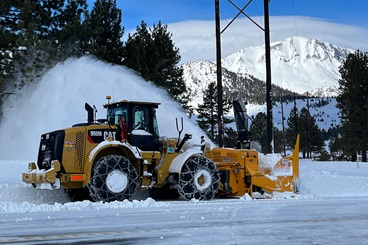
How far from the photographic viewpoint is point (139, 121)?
13.1 m

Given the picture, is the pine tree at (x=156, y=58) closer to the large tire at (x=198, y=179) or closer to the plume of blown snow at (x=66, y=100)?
the plume of blown snow at (x=66, y=100)

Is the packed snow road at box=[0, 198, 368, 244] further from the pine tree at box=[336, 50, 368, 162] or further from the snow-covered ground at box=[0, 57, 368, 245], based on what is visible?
the pine tree at box=[336, 50, 368, 162]

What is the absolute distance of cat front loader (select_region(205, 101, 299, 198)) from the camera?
13.9 meters

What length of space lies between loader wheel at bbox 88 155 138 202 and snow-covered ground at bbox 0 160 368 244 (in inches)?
25.1

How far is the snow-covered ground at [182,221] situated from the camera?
750 centimetres

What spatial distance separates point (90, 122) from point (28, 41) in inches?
493

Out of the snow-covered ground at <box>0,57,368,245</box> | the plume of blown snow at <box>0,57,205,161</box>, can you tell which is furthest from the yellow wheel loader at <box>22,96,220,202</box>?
the plume of blown snow at <box>0,57,205,161</box>

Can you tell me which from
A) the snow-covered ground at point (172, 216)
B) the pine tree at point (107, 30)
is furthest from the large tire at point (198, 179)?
the pine tree at point (107, 30)

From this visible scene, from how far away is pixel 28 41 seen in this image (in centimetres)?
2425

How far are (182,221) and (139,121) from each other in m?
4.42

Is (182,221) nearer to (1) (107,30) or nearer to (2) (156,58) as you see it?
(1) (107,30)

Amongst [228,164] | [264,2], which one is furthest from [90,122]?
[264,2]

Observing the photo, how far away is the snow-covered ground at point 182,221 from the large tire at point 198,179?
92 cm

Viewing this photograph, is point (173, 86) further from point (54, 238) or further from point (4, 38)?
point (54, 238)
